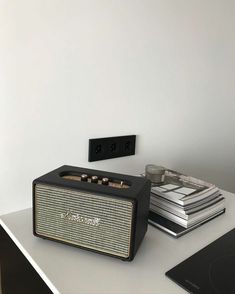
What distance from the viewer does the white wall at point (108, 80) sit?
0.92 m

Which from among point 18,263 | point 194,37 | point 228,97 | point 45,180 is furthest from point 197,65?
point 18,263

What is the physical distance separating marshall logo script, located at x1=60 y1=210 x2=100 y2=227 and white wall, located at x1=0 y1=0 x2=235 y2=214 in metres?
0.30

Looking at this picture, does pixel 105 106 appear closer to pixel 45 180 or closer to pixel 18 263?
pixel 45 180

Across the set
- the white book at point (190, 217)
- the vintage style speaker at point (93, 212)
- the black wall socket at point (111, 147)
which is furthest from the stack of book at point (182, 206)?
the black wall socket at point (111, 147)

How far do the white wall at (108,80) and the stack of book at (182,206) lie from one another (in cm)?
31

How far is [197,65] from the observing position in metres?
1.40

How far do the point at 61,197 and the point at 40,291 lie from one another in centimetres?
25

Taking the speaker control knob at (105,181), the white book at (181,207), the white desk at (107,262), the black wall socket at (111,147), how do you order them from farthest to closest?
the black wall socket at (111,147)
the white book at (181,207)
the speaker control knob at (105,181)
the white desk at (107,262)

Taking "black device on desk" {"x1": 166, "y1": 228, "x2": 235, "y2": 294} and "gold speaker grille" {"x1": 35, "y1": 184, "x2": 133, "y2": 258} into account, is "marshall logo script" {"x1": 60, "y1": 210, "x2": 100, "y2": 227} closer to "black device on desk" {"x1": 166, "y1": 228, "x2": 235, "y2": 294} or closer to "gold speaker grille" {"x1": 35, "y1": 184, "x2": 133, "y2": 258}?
"gold speaker grille" {"x1": 35, "y1": 184, "x2": 133, "y2": 258}

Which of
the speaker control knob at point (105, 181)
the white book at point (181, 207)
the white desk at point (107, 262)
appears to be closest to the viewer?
the white desk at point (107, 262)

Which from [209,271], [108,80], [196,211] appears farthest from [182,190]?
[108,80]

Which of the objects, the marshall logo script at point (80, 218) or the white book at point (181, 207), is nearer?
the marshall logo script at point (80, 218)

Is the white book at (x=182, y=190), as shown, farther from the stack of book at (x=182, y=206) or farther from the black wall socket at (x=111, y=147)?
the black wall socket at (x=111, y=147)

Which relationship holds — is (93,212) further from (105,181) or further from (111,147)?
(111,147)
